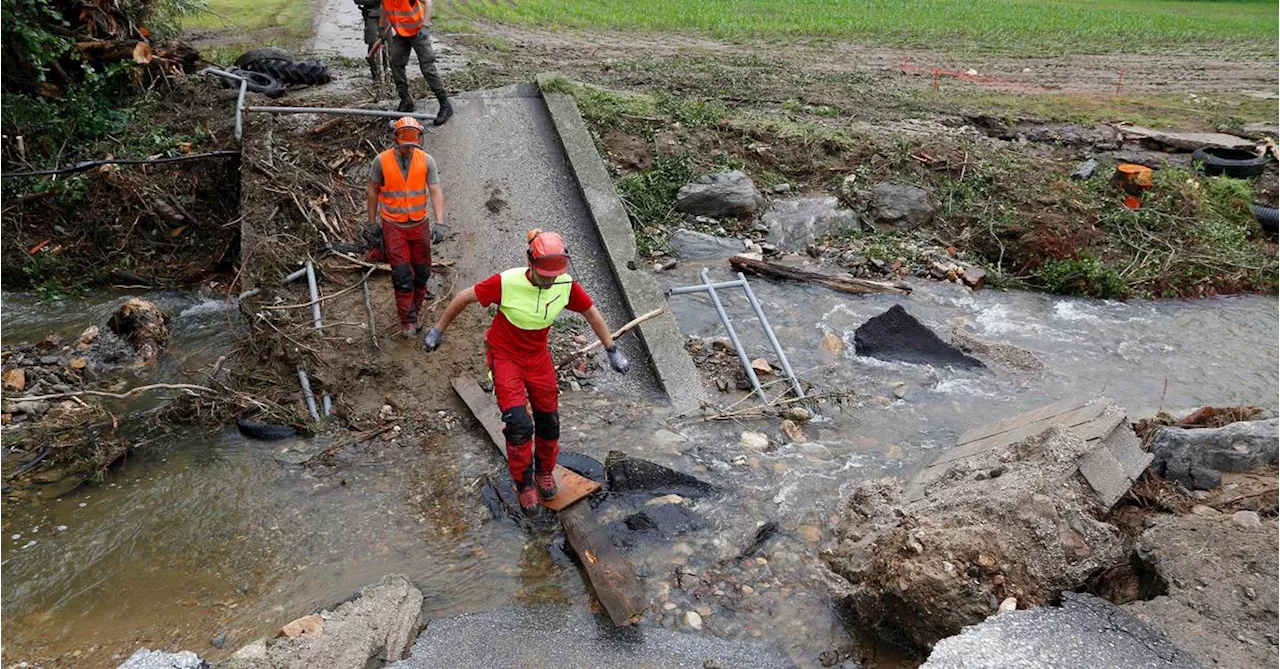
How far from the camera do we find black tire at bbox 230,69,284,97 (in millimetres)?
10602

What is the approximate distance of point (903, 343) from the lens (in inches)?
324

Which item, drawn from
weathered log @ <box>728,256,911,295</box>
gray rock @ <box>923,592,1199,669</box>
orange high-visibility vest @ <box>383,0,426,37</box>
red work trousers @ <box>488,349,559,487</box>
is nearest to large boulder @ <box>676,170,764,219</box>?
weathered log @ <box>728,256,911,295</box>

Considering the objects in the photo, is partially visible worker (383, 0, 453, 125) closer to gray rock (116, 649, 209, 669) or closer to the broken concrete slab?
gray rock (116, 649, 209, 669)

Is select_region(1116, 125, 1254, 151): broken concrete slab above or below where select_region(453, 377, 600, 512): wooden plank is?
above

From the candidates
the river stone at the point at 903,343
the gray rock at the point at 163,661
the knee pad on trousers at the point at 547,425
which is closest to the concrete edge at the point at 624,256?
the knee pad on trousers at the point at 547,425

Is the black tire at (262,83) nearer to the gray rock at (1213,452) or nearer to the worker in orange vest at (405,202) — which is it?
the worker in orange vest at (405,202)

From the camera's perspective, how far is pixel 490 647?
454 centimetres

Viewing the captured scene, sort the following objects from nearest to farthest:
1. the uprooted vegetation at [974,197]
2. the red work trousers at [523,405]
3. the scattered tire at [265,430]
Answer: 1. the red work trousers at [523,405]
2. the scattered tire at [265,430]
3. the uprooted vegetation at [974,197]

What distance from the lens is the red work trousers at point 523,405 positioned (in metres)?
5.24

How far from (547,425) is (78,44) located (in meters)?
8.54

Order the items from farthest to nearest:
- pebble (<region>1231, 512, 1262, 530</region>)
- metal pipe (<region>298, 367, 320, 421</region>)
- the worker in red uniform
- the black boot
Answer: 1. the black boot
2. metal pipe (<region>298, 367, 320, 421</region>)
3. the worker in red uniform
4. pebble (<region>1231, 512, 1262, 530</region>)

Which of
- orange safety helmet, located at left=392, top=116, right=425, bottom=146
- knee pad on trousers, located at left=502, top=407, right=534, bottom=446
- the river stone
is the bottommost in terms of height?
the river stone

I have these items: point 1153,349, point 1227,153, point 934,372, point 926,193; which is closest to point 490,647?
point 934,372

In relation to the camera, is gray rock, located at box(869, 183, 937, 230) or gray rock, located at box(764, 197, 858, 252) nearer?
gray rock, located at box(764, 197, 858, 252)
